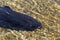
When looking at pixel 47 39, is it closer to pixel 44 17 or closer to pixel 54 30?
pixel 54 30

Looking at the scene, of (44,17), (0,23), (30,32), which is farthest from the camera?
(44,17)

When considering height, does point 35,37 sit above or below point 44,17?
below

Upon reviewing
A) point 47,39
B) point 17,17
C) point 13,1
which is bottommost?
point 47,39

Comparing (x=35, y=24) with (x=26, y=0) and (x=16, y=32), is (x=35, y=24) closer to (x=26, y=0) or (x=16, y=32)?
(x=16, y=32)

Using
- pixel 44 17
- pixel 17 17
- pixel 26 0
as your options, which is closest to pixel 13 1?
pixel 26 0

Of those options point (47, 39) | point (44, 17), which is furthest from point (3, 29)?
point (44, 17)

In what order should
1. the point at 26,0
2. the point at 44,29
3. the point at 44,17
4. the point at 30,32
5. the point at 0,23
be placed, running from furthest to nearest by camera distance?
1. the point at 26,0
2. the point at 44,17
3. the point at 44,29
4. the point at 30,32
5. the point at 0,23

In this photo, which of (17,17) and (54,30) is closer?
(17,17)
